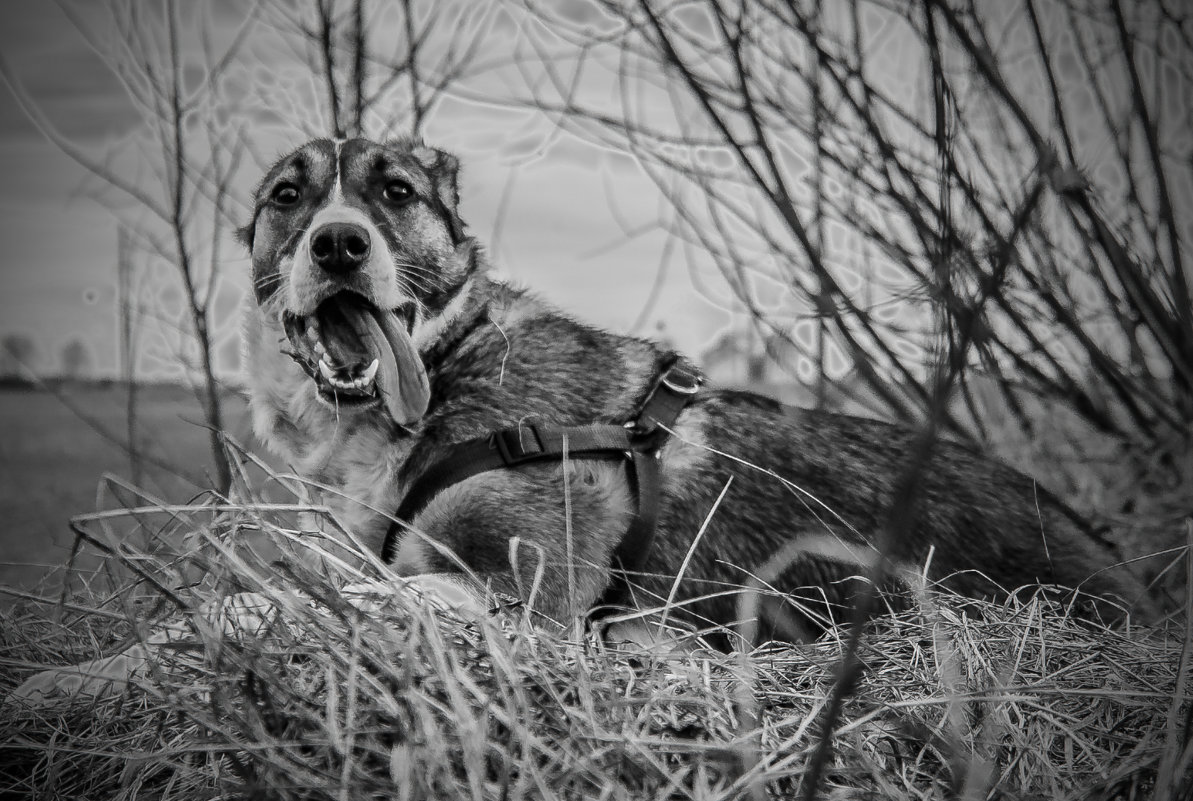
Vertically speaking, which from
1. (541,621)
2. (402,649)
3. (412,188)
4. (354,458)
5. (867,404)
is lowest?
(541,621)

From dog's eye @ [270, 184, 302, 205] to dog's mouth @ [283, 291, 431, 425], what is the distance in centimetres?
51

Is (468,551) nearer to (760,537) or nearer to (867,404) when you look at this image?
(760,537)

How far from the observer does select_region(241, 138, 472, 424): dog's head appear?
82.1 inches

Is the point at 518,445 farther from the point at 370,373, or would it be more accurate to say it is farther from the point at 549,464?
the point at 370,373

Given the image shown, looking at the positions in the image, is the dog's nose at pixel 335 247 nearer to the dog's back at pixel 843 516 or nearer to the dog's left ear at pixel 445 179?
the dog's left ear at pixel 445 179

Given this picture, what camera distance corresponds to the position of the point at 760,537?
7.16 feet

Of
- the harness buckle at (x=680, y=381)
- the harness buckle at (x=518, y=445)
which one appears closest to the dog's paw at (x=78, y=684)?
the harness buckle at (x=518, y=445)

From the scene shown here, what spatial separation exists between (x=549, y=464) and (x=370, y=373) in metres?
0.53

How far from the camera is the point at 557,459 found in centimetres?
212

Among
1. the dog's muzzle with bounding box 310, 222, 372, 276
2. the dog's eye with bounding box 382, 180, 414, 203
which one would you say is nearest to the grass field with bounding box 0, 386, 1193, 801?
the dog's muzzle with bounding box 310, 222, 372, 276

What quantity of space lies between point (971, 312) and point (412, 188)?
6.86ft

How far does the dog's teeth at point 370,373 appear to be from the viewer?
2076 millimetres

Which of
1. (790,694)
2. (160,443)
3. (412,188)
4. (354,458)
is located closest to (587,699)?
(790,694)

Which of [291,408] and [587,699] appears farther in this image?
[291,408]
